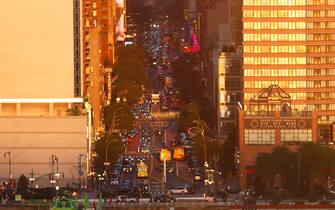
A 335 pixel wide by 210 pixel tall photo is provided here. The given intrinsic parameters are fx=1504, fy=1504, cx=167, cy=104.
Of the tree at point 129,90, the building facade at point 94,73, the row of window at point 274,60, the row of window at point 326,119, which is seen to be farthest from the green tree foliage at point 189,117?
the tree at point 129,90

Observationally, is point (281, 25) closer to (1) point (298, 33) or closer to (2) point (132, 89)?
(1) point (298, 33)

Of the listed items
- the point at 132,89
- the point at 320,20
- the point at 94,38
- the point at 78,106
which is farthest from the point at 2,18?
the point at 132,89

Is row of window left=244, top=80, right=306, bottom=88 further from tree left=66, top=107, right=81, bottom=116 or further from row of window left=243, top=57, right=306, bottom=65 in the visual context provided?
tree left=66, top=107, right=81, bottom=116

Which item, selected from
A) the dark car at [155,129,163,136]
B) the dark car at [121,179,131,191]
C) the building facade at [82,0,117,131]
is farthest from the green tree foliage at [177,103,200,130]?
the dark car at [121,179,131,191]

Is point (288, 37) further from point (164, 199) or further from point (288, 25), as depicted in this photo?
point (164, 199)

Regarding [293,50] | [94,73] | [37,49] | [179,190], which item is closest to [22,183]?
[179,190]

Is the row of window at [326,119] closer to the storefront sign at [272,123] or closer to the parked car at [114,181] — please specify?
the storefront sign at [272,123]

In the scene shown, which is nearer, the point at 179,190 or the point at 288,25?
the point at 179,190
